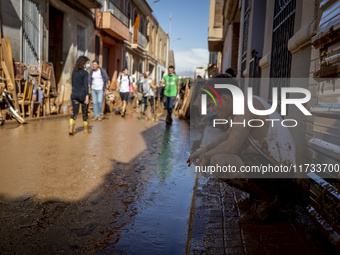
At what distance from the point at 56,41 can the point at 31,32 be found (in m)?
3.30

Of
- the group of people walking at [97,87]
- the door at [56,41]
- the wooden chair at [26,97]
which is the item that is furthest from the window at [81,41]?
the wooden chair at [26,97]

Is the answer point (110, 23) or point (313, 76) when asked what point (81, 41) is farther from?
point (313, 76)

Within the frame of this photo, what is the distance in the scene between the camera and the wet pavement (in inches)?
100

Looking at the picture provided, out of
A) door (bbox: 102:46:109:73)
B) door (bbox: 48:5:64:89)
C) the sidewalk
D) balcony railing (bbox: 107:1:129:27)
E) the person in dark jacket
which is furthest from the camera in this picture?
door (bbox: 102:46:109:73)

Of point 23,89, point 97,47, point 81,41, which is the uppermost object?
point 97,47

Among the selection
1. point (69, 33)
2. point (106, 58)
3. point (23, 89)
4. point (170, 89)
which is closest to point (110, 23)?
point (69, 33)

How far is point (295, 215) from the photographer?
3092 millimetres

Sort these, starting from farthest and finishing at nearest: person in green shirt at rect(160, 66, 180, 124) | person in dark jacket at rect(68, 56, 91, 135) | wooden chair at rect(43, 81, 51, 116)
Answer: wooden chair at rect(43, 81, 51, 116), person in green shirt at rect(160, 66, 180, 124), person in dark jacket at rect(68, 56, 91, 135)

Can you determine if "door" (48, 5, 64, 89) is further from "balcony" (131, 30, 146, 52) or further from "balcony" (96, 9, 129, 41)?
"balcony" (131, 30, 146, 52)

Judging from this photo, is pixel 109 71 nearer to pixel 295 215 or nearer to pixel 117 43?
pixel 117 43

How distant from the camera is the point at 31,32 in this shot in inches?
505

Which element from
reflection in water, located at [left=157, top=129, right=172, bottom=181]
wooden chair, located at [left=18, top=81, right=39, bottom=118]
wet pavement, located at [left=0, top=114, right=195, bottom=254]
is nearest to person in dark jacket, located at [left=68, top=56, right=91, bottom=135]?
wet pavement, located at [left=0, top=114, right=195, bottom=254]

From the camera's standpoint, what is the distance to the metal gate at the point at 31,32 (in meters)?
12.3

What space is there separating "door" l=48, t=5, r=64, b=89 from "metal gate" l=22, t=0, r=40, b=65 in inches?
102
